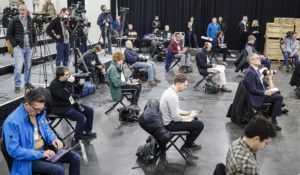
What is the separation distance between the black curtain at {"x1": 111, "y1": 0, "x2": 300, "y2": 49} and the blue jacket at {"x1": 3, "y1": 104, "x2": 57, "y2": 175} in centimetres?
1291

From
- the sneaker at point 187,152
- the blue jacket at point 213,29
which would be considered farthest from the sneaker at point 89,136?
the blue jacket at point 213,29

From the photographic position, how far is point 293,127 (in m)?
5.97

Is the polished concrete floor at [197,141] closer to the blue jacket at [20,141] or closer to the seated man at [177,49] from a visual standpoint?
the blue jacket at [20,141]

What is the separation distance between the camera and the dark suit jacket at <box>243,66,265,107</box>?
561 centimetres

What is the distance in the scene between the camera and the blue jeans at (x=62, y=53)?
8039 millimetres

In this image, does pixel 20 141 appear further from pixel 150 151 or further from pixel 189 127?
pixel 189 127

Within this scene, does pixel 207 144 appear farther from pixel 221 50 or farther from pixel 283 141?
pixel 221 50

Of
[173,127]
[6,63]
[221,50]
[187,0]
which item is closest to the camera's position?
[173,127]

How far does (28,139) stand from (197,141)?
2.75m

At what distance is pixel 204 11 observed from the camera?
50.5ft

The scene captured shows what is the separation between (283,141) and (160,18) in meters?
11.3

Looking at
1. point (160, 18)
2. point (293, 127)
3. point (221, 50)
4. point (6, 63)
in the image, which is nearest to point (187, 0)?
point (160, 18)

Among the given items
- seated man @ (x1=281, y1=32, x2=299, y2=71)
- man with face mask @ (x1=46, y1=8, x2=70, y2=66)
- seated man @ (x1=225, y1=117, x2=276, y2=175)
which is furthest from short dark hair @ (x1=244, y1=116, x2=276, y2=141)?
seated man @ (x1=281, y1=32, x2=299, y2=71)

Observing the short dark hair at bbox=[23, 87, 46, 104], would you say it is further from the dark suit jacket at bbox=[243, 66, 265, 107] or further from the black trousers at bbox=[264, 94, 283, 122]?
the black trousers at bbox=[264, 94, 283, 122]
